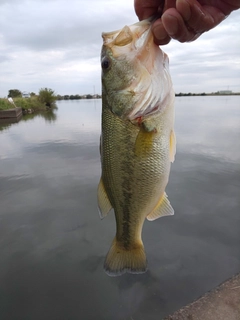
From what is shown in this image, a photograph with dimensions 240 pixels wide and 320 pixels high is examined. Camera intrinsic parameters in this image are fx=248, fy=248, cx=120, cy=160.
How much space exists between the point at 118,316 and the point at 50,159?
27.5ft

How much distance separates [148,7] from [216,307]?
3.10m

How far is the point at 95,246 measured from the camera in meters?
5.00

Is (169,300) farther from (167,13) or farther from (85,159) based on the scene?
(85,159)

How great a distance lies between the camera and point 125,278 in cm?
418

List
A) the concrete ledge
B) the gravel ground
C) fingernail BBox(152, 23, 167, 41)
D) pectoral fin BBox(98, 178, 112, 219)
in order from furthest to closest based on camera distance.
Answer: the concrete ledge
the gravel ground
pectoral fin BBox(98, 178, 112, 219)
fingernail BBox(152, 23, 167, 41)

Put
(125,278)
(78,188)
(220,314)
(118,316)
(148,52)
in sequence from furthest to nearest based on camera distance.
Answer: (78,188) < (125,278) < (118,316) < (220,314) < (148,52)

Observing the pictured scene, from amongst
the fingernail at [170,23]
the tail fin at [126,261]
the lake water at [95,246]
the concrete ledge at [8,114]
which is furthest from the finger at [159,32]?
the concrete ledge at [8,114]

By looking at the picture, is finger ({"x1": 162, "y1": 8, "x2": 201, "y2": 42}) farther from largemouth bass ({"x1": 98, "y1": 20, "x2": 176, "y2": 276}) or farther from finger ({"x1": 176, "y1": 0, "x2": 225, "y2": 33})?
largemouth bass ({"x1": 98, "y1": 20, "x2": 176, "y2": 276})

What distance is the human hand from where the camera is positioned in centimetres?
147

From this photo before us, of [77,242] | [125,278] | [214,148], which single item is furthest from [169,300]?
[214,148]

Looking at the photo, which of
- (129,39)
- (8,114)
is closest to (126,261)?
(129,39)

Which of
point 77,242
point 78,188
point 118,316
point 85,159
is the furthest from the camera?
point 85,159

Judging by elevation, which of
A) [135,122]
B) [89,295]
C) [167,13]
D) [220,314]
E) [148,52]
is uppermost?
[167,13]

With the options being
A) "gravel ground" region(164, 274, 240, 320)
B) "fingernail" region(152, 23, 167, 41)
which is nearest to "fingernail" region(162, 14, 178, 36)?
"fingernail" region(152, 23, 167, 41)
